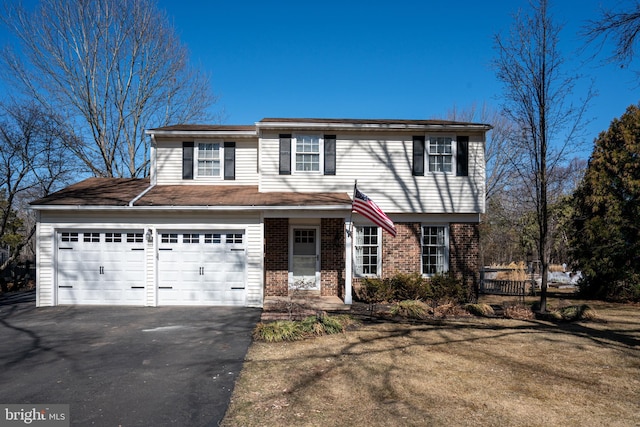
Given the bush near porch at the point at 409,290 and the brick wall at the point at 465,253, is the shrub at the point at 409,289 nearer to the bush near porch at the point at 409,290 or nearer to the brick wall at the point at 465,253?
the bush near porch at the point at 409,290

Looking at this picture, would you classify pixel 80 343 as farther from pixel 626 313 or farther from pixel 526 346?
pixel 626 313

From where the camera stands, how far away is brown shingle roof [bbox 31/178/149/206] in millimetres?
11781

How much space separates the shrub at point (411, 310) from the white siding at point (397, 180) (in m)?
3.51

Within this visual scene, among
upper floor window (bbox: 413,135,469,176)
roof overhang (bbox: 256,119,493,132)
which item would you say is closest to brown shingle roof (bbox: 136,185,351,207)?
roof overhang (bbox: 256,119,493,132)

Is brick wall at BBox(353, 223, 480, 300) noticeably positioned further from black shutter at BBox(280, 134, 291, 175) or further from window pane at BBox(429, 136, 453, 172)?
black shutter at BBox(280, 134, 291, 175)

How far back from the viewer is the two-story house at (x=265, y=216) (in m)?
11.9

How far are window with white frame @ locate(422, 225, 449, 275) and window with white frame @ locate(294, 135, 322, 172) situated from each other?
169 inches

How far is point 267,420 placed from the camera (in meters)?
4.67

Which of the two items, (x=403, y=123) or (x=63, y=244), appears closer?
(x=63, y=244)

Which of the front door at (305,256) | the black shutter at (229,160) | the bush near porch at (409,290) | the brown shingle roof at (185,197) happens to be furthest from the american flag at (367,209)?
the black shutter at (229,160)

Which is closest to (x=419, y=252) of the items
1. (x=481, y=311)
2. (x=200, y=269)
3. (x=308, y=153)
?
(x=481, y=311)

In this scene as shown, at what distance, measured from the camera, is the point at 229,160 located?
14312 millimetres

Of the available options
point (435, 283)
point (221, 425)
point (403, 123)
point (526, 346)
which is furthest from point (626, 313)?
point (221, 425)

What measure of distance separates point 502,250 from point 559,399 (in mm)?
30605
